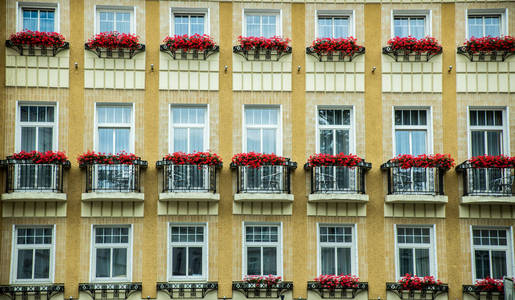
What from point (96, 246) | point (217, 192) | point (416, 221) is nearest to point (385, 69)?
Result: point (416, 221)

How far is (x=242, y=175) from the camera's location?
62.2 feet

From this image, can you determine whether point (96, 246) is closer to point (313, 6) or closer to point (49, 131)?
point (49, 131)

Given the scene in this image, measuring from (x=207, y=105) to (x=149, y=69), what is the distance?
74.0 inches

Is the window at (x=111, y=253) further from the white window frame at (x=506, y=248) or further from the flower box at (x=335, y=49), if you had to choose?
the white window frame at (x=506, y=248)

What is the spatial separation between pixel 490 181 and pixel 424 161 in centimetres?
187

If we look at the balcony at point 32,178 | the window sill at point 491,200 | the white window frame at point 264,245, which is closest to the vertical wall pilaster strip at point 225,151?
the white window frame at point 264,245

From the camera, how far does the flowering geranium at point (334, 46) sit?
19.5 m

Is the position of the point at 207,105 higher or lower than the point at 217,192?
higher

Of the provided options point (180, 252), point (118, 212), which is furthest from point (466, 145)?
point (118, 212)

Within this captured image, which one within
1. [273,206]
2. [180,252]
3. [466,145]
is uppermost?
[466,145]

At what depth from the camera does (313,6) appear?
65.6 ft

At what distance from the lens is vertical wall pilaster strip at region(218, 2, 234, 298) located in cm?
1891

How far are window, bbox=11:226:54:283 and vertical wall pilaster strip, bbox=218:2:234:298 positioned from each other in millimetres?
4481

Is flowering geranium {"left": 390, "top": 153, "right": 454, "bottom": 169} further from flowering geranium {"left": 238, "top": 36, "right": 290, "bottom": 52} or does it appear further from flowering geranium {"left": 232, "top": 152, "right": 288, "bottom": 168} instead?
flowering geranium {"left": 238, "top": 36, "right": 290, "bottom": 52}
